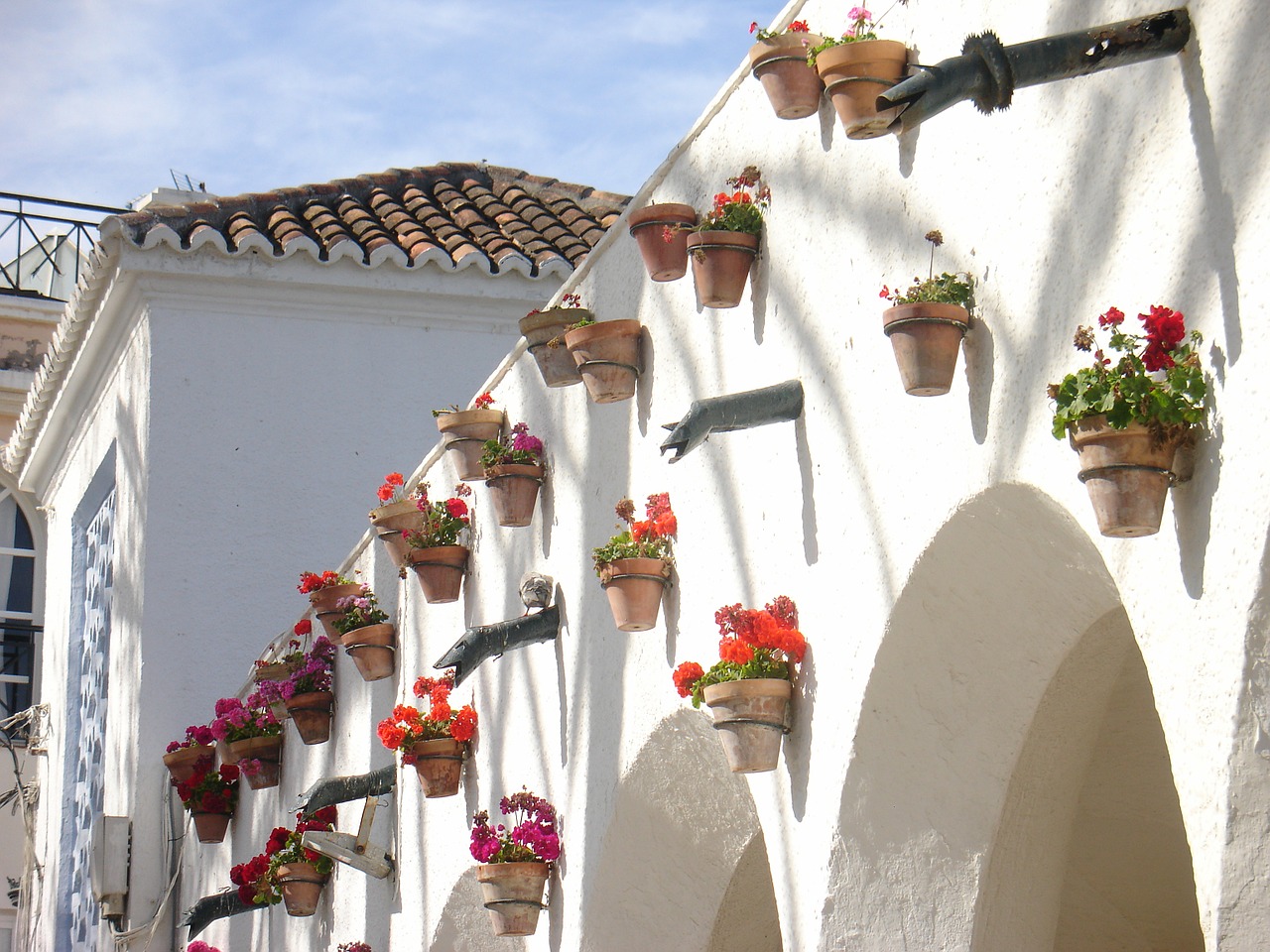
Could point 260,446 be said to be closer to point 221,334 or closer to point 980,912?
point 221,334

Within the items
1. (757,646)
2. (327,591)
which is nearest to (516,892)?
(757,646)

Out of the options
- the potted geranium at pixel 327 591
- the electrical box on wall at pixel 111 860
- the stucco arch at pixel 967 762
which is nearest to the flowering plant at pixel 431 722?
the potted geranium at pixel 327 591

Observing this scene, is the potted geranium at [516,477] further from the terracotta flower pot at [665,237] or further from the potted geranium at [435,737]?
the terracotta flower pot at [665,237]

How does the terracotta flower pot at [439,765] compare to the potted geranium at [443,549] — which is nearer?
the terracotta flower pot at [439,765]

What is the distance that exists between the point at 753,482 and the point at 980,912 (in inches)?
53.7

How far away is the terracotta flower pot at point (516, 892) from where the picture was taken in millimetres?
6105

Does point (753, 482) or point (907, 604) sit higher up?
point (753, 482)

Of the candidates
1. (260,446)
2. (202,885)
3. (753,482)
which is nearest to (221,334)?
(260,446)

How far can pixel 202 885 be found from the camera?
10758mm

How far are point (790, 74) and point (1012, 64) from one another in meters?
1.41

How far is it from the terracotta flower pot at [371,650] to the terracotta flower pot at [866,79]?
4465 mm

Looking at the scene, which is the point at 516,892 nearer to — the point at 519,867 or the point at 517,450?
the point at 519,867

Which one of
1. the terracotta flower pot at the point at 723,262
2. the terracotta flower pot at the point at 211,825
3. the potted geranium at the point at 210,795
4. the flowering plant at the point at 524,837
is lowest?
the flowering plant at the point at 524,837

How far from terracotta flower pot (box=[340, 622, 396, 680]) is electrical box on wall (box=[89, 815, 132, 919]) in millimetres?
3820
